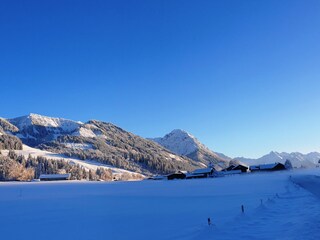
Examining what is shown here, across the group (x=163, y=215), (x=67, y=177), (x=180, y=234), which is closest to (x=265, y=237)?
(x=180, y=234)

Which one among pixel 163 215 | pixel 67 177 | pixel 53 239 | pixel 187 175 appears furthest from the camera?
pixel 67 177

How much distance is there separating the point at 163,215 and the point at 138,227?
4.94m

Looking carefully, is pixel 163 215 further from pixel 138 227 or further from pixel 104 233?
A: pixel 104 233

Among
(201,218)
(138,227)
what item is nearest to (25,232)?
(138,227)

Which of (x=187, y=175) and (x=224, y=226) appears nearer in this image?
(x=224, y=226)

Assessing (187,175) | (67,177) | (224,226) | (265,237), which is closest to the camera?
(265,237)

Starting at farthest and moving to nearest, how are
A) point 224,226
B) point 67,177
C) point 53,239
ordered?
1. point 67,177
2. point 224,226
3. point 53,239

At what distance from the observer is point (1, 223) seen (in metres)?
22.3

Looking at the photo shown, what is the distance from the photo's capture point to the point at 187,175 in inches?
5969

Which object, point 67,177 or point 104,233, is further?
→ point 67,177

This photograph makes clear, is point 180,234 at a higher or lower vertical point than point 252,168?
lower

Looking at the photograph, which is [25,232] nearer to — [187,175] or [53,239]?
[53,239]

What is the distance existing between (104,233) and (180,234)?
13.6 ft

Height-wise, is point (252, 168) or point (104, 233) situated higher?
point (252, 168)
